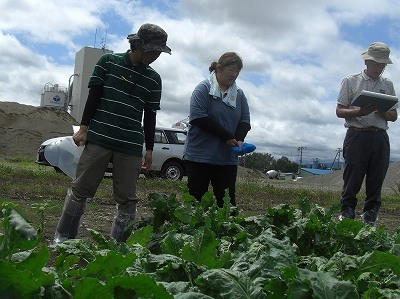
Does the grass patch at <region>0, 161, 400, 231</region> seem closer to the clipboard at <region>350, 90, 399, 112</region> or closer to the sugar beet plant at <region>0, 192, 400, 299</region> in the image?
the clipboard at <region>350, 90, 399, 112</region>

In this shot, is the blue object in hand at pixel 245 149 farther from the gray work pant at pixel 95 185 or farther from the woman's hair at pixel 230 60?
the gray work pant at pixel 95 185

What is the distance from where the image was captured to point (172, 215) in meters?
3.35

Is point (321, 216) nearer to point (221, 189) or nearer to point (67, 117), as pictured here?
point (221, 189)

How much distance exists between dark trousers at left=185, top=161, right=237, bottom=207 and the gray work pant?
25.2 inches

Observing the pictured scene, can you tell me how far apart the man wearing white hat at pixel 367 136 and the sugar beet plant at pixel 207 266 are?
2.63 meters

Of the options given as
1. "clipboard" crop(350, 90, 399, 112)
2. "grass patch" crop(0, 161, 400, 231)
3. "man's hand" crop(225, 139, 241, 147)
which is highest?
"clipboard" crop(350, 90, 399, 112)

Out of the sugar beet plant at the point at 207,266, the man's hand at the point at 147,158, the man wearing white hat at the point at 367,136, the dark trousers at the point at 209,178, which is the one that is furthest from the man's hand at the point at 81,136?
the man wearing white hat at the point at 367,136

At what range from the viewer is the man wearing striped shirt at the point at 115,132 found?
172 inches

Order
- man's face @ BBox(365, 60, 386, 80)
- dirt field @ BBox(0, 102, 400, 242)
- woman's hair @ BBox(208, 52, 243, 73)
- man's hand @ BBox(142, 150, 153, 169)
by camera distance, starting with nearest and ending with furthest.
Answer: man's hand @ BBox(142, 150, 153, 169) < woman's hair @ BBox(208, 52, 243, 73) < man's face @ BBox(365, 60, 386, 80) < dirt field @ BBox(0, 102, 400, 242)

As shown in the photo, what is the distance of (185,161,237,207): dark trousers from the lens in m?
4.96

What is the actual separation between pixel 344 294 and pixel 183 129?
1782 cm

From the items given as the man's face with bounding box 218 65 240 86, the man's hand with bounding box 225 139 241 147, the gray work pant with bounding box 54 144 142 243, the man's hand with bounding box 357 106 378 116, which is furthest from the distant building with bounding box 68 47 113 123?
the gray work pant with bounding box 54 144 142 243

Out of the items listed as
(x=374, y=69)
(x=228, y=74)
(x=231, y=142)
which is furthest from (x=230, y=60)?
(x=374, y=69)

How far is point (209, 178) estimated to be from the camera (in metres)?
5.05
